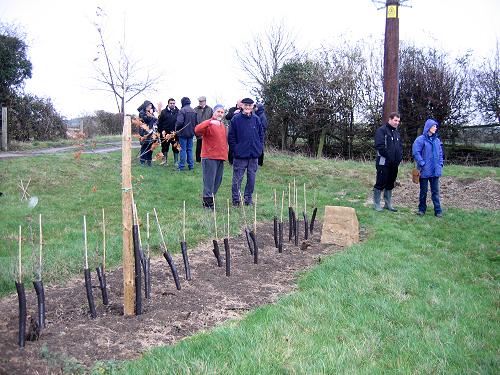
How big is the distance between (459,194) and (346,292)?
25.3 feet

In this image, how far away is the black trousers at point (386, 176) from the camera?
9367 mm

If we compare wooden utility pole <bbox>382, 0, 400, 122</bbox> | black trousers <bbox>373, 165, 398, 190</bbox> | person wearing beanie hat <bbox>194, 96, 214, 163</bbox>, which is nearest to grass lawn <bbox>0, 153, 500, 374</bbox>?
black trousers <bbox>373, 165, 398, 190</bbox>

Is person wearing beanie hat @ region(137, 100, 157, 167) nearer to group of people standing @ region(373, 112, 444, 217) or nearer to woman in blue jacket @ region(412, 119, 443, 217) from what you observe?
group of people standing @ region(373, 112, 444, 217)

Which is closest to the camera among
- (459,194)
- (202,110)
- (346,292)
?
(346,292)

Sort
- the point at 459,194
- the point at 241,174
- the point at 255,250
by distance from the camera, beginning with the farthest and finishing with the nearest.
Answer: the point at 459,194
the point at 241,174
the point at 255,250

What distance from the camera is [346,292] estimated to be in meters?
4.76

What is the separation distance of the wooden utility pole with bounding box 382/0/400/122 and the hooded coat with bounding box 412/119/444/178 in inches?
86.0

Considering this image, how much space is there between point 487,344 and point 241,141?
602cm

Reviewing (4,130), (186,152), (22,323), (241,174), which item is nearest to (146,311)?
(22,323)

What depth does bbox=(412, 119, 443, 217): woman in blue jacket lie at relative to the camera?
29.7ft

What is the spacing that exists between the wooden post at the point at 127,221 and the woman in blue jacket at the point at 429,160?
248 inches

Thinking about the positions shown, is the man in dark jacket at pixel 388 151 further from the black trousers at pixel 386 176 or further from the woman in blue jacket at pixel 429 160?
the woman in blue jacket at pixel 429 160

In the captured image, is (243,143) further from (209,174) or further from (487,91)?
(487,91)

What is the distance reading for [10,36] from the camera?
19781 mm
